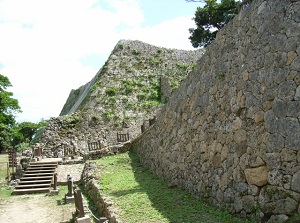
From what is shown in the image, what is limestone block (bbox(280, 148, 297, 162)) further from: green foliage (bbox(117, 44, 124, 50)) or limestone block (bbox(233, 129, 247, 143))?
green foliage (bbox(117, 44, 124, 50))

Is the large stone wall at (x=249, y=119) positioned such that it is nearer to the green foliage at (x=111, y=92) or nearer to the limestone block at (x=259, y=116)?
the limestone block at (x=259, y=116)

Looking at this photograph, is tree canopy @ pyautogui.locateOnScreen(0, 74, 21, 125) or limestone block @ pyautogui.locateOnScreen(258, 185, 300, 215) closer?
limestone block @ pyautogui.locateOnScreen(258, 185, 300, 215)

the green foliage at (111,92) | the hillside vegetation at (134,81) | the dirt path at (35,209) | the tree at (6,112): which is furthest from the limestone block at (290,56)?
the tree at (6,112)

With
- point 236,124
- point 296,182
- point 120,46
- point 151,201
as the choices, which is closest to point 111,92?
point 120,46

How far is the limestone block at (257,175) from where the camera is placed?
4.86 m

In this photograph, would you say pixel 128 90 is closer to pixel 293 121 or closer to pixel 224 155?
pixel 224 155

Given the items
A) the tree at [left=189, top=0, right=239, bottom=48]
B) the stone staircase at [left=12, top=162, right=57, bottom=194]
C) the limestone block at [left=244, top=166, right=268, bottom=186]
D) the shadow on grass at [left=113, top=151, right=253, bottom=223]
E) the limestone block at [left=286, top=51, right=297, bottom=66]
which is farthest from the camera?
the tree at [left=189, top=0, right=239, bottom=48]

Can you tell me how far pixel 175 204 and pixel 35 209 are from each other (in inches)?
207

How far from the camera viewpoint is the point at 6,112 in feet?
105

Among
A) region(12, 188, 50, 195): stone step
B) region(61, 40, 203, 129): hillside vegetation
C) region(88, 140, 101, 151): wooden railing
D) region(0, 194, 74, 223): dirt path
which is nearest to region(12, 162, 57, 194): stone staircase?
region(12, 188, 50, 195): stone step

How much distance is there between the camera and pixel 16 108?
32.6 m

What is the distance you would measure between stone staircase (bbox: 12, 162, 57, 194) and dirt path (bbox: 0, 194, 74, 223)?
0.56m

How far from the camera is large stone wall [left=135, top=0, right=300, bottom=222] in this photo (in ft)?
15.1

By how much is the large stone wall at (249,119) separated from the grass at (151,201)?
323 mm
